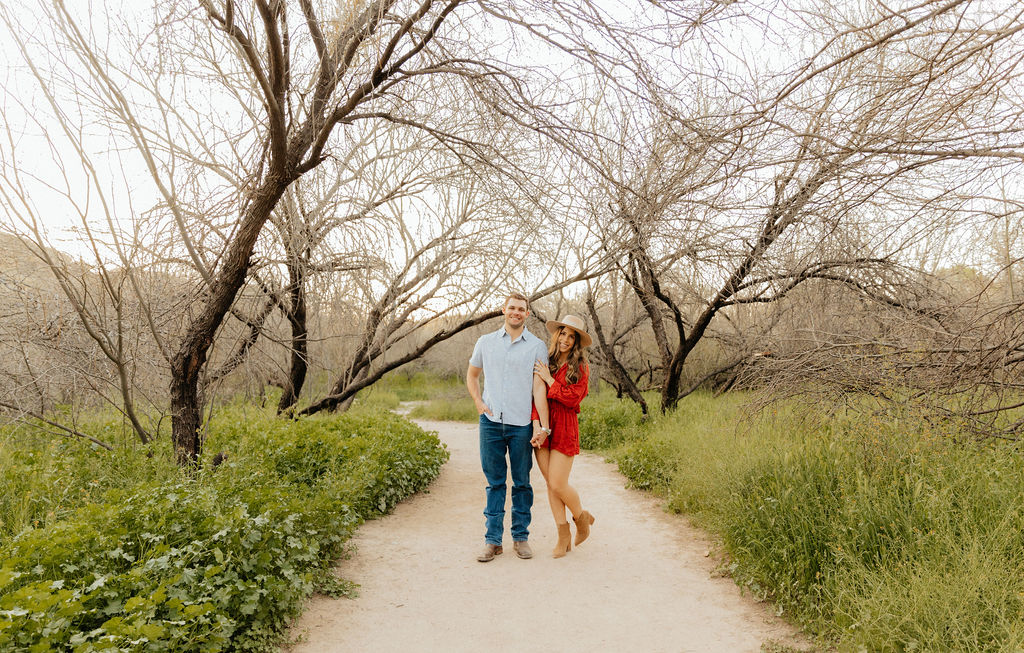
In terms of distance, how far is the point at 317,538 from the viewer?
4.85 m

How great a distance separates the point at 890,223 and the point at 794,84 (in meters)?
3.35

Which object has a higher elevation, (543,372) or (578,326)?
(578,326)

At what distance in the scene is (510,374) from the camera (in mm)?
5156

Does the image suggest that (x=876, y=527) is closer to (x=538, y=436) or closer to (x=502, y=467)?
(x=538, y=436)

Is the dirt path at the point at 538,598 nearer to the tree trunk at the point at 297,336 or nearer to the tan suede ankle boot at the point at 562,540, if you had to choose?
the tan suede ankle boot at the point at 562,540

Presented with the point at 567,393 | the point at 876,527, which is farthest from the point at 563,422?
the point at 876,527

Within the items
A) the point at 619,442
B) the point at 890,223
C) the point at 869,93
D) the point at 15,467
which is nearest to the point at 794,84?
the point at 869,93

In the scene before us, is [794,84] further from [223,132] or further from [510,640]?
[223,132]

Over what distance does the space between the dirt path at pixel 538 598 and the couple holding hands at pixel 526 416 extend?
326mm

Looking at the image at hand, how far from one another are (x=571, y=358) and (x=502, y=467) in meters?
1.08

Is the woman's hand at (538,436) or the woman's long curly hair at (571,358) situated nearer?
the woman's hand at (538,436)

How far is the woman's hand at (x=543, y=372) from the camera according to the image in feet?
16.9

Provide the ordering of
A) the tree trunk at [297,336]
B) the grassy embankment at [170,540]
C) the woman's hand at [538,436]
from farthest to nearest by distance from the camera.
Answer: the tree trunk at [297,336]
the woman's hand at [538,436]
the grassy embankment at [170,540]

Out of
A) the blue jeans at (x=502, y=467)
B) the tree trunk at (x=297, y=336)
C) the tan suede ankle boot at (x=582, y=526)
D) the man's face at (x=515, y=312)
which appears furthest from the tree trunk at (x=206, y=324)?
the tan suede ankle boot at (x=582, y=526)
